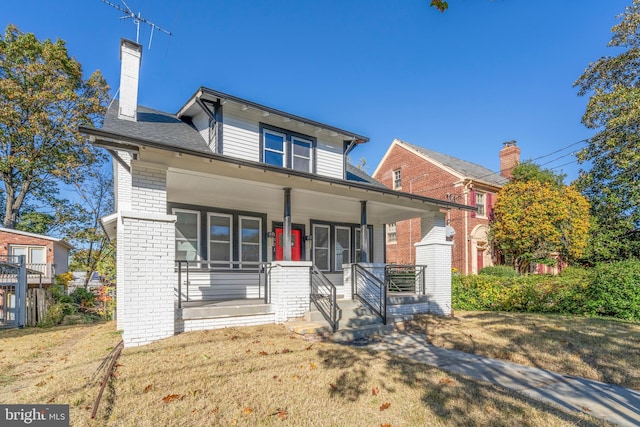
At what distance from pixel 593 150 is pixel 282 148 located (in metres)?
15.9

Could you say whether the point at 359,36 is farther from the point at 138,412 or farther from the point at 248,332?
the point at 138,412

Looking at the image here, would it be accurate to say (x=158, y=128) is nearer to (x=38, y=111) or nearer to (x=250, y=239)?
(x=250, y=239)

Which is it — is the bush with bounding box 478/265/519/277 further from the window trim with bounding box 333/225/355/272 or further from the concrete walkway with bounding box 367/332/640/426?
the concrete walkway with bounding box 367/332/640/426

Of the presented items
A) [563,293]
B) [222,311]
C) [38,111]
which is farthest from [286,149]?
[38,111]

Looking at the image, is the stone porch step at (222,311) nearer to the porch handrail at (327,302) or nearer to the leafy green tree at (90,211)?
the porch handrail at (327,302)

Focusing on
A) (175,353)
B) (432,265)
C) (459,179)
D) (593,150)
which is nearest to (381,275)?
(432,265)

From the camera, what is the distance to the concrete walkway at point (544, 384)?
3660 mm

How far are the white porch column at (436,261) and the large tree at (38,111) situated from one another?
69.0ft

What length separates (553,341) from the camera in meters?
6.54

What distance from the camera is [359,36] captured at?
431 inches

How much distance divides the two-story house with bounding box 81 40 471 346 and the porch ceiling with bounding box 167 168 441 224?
0.13 ft

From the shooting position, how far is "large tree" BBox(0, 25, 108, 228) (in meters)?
19.3

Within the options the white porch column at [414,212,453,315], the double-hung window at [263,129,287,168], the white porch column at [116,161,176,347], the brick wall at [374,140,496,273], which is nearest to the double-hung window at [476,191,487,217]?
the brick wall at [374,140,496,273]

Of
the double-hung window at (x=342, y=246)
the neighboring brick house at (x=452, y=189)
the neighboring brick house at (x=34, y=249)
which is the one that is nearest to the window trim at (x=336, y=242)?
the double-hung window at (x=342, y=246)
